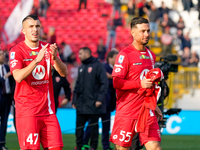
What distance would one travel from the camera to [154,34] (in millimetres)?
16891

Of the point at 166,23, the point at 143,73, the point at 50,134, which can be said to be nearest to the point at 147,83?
the point at 143,73

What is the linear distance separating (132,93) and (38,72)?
1.20m

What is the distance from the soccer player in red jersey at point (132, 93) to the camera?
4.79 meters

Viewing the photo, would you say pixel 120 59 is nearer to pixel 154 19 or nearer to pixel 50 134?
pixel 50 134

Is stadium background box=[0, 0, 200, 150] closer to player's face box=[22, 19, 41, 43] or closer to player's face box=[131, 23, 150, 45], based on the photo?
player's face box=[131, 23, 150, 45]

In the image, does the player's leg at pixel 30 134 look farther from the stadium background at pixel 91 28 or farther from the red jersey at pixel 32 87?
the stadium background at pixel 91 28

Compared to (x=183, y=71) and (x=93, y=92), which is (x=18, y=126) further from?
(x=183, y=71)

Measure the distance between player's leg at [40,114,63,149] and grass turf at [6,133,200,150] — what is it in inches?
152

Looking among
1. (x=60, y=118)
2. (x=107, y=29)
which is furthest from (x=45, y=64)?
(x=107, y=29)

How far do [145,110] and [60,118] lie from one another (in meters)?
7.39

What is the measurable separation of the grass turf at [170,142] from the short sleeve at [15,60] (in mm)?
4028

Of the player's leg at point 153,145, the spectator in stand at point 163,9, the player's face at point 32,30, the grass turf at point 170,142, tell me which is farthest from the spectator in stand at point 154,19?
the player's face at point 32,30

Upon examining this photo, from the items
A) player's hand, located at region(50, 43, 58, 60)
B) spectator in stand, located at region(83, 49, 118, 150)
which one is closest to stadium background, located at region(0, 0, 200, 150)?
spectator in stand, located at region(83, 49, 118, 150)

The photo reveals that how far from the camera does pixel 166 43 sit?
16.3 m
